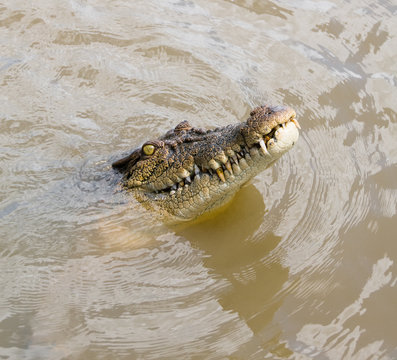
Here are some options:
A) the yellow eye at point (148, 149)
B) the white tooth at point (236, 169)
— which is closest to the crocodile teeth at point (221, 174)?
the white tooth at point (236, 169)

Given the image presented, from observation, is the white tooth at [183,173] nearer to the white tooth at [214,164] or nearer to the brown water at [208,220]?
the white tooth at [214,164]

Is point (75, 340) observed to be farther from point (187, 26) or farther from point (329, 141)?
point (187, 26)

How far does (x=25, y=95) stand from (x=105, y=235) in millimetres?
2785

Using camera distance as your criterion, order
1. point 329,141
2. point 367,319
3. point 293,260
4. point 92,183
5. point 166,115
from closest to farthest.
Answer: point 367,319, point 293,260, point 92,183, point 329,141, point 166,115

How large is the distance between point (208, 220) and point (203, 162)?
2.99 feet

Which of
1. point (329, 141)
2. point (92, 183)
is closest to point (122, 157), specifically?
point (92, 183)

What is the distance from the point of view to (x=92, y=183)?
6.09 m

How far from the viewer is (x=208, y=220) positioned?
19.2 feet

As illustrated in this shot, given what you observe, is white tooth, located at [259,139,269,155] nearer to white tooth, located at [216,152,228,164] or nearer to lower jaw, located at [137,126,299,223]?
lower jaw, located at [137,126,299,223]

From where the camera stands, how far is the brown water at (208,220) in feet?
16.0

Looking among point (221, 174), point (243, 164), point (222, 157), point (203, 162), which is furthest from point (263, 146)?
point (203, 162)

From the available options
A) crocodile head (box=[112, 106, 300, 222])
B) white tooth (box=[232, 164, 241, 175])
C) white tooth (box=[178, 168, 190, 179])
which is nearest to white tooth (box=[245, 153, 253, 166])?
crocodile head (box=[112, 106, 300, 222])

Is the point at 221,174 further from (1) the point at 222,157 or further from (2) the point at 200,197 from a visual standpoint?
(2) the point at 200,197

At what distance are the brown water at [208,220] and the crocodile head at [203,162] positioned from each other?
0.30 m
